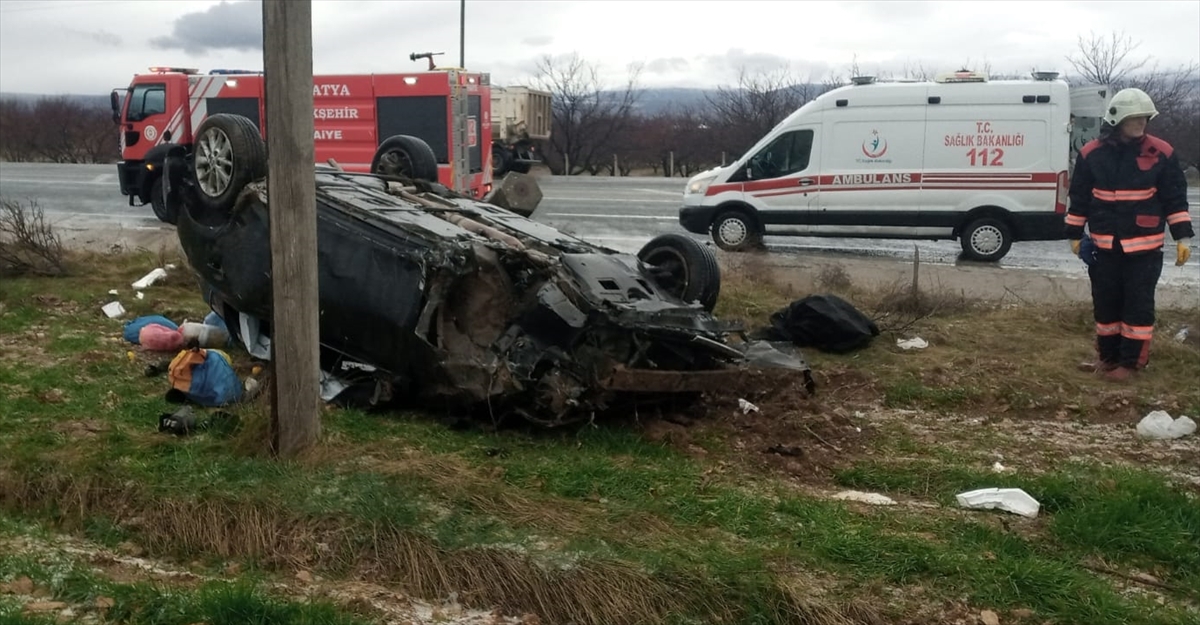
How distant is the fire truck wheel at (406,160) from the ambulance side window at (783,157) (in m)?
7.07

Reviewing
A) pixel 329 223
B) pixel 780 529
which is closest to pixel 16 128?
pixel 329 223

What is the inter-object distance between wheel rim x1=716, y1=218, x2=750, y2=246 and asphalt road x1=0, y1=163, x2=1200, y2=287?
20.0 inches

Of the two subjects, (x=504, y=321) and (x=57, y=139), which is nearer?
(x=504, y=321)

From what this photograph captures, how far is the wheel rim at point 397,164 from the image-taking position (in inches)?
322

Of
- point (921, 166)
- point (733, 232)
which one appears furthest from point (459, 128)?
point (921, 166)

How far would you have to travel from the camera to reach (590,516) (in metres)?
4.29

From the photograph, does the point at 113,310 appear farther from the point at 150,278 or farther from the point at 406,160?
the point at 406,160

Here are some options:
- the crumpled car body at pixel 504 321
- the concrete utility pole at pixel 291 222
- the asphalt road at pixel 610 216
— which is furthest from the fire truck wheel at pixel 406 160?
the asphalt road at pixel 610 216

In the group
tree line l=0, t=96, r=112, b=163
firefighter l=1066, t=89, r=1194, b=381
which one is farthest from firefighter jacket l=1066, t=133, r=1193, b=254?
tree line l=0, t=96, r=112, b=163

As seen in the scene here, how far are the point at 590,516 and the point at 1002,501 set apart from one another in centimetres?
180

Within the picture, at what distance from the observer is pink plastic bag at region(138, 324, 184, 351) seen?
7.30m

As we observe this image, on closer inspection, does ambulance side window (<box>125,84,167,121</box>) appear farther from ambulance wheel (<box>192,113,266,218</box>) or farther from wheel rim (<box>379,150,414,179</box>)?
ambulance wheel (<box>192,113,266,218</box>)

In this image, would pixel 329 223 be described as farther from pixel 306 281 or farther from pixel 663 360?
pixel 663 360

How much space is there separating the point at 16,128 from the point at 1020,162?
3376 centimetres
